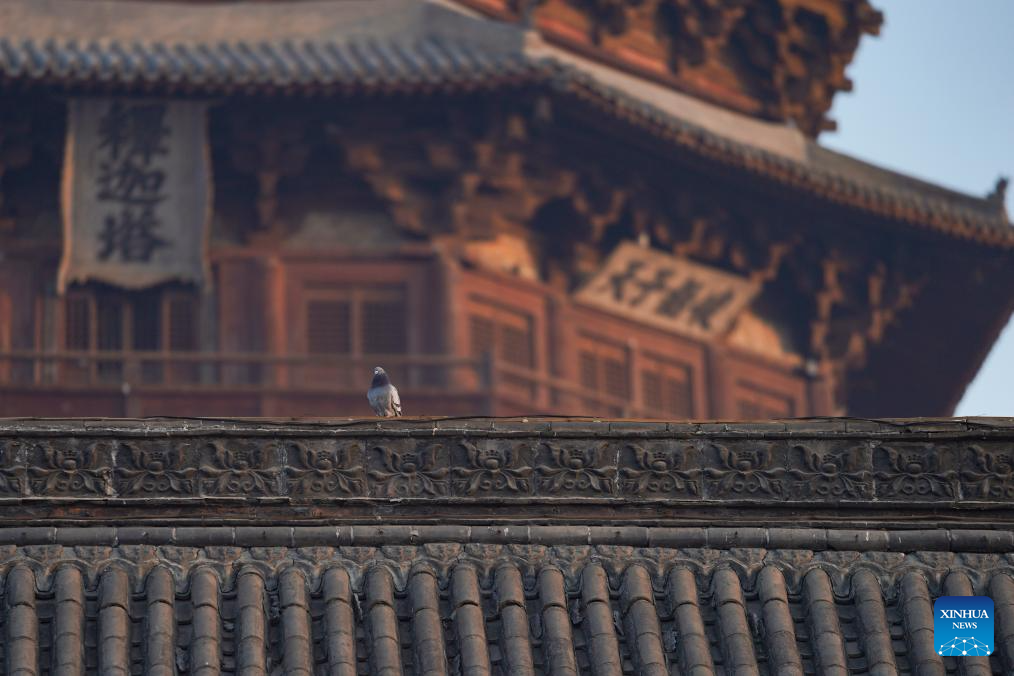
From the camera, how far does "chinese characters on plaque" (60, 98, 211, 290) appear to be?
24719 millimetres

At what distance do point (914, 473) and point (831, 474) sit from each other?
33cm

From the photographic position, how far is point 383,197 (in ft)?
83.1

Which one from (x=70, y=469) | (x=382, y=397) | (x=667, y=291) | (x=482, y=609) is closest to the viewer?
(x=482, y=609)

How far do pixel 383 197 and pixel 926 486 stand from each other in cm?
1445

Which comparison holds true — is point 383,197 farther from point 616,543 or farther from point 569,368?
point 616,543

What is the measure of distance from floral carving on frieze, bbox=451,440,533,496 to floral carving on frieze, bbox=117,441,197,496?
Answer: 1.05 m

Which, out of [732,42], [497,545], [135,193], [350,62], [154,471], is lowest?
[497,545]

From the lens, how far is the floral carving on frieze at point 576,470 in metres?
11.2

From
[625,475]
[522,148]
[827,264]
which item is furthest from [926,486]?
[827,264]

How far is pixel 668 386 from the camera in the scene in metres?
26.6

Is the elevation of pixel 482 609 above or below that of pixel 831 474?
below

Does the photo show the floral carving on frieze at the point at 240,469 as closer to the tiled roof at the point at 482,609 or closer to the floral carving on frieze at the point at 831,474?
the tiled roof at the point at 482,609

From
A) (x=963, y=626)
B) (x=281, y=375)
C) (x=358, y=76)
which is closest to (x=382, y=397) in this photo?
(x=963, y=626)

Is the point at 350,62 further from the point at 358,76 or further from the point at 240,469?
the point at 240,469
